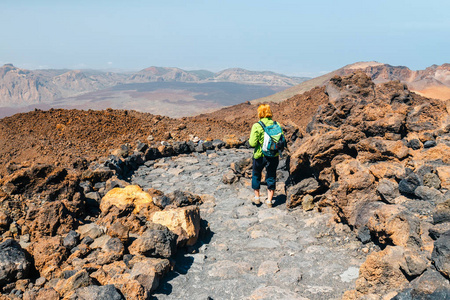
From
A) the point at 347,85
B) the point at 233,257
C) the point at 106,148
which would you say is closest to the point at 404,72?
the point at 347,85

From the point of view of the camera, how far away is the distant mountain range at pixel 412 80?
42188 mm

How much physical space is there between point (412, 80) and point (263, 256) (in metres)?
67.8

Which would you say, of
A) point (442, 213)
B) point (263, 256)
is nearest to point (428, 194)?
point (442, 213)

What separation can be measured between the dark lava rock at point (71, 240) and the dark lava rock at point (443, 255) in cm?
538

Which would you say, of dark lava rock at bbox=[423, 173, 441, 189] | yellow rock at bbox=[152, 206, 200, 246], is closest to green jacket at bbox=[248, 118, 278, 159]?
yellow rock at bbox=[152, 206, 200, 246]

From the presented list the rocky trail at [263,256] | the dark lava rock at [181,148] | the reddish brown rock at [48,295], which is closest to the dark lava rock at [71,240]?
the reddish brown rock at [48,295]

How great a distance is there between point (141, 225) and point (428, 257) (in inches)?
188

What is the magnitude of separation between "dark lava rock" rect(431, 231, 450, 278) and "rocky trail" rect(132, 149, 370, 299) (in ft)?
4.93

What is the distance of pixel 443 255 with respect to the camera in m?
3.73

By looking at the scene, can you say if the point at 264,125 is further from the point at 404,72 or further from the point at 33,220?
the point at 404,72

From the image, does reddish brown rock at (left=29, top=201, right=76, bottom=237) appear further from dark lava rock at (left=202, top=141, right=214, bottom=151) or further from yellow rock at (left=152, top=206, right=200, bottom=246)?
dark lava rock at (left=202, top=141, right=214, bottom=151)

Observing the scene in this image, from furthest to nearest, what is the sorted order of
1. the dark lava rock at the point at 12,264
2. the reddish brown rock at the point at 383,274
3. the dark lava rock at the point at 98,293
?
Result: the dark lava rock at the point at 12,264
the reddish brown rock at the point at 383,274
the dark lava rock at the point at 98,293

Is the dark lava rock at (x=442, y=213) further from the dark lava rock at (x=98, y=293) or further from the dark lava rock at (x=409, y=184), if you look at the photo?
the dark lava rock at (x=98, y=293)

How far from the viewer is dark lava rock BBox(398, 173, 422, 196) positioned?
19.6 feet
